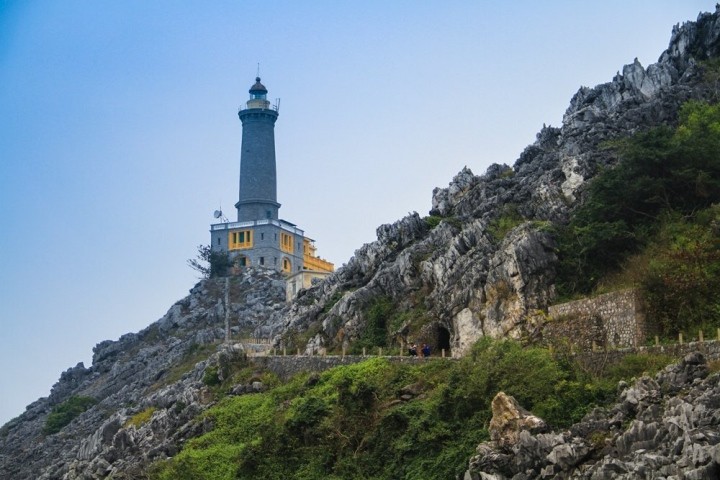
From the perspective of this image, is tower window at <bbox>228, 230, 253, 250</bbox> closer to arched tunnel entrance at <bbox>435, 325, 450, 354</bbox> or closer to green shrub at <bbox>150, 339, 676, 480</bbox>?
green shrub at <bbox>150, 339, 676, 480</bbox>

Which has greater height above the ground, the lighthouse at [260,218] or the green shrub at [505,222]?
the lighthouse at [260,218]

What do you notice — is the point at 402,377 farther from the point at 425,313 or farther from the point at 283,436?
the point at 425,313

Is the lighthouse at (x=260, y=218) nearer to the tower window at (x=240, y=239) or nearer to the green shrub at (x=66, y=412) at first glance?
the tower window at (x=240, y=239)

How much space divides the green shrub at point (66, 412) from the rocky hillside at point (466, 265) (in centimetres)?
995

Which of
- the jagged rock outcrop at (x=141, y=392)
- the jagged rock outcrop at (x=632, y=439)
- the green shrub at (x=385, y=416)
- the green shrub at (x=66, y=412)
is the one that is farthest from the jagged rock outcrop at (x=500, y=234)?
the green shrub at (x=66, y=412)

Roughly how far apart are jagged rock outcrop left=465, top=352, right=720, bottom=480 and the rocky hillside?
37.8 ft

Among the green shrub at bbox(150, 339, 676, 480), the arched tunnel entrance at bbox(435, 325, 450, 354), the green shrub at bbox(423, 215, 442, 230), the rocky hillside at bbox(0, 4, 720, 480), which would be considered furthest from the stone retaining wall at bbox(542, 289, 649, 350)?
the green shrub at bbox(423, 215, 442, 230)

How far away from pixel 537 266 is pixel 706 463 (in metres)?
19.8

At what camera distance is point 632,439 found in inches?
811

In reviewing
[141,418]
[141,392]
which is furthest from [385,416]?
[141,392]

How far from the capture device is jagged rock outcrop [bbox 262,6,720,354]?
37500 mm

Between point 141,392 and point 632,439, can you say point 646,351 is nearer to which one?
point 632,439

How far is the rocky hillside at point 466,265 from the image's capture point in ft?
124

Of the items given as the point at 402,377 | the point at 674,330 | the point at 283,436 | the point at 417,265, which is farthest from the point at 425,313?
the point at 674,330
